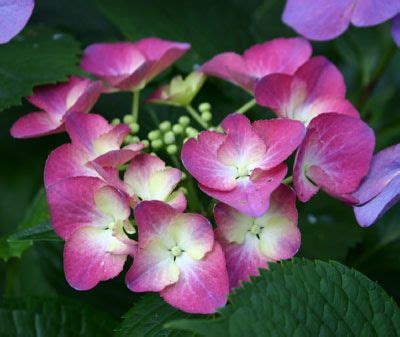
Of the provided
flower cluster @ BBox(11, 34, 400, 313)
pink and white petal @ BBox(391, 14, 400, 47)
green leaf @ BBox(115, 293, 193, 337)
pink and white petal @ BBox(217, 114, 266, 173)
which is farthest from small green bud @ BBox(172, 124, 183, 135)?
pink and white petal @ BBox(391, 14, 400, 47)

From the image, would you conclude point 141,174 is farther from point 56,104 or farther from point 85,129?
point 56,104

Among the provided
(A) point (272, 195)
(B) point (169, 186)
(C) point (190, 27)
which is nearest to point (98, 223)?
(B) point (169, 186)

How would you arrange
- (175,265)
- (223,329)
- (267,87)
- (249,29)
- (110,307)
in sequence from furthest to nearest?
(249,29)
(110,307)
(267,87)
(175,265)
(223,329)

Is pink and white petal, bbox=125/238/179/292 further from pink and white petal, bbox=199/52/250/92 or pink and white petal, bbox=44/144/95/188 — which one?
pink and white petal, bbox=199/52/250/92

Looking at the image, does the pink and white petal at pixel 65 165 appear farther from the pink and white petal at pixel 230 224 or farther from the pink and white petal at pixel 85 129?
the pink and white petal at pixel 230 224

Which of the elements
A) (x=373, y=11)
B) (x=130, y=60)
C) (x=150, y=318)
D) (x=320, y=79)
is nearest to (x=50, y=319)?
(x=150, y=318)

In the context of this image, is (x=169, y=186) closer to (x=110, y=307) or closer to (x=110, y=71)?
(x=110, y=71)
